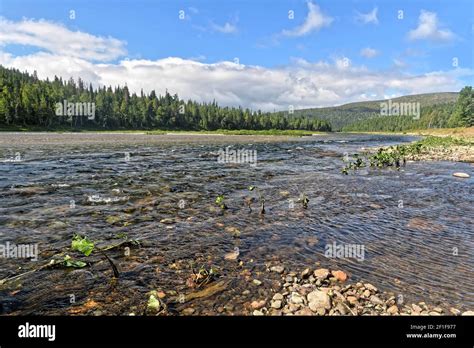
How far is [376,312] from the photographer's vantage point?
237 inches

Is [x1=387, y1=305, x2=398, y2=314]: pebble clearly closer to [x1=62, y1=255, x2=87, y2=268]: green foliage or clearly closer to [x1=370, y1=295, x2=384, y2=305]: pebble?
[x1=370, y1=295, x2=384, y2=305]: pebble

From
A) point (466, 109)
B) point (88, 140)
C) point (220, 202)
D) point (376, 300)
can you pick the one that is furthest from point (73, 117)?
point (466, 109)

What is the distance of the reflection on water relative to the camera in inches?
269

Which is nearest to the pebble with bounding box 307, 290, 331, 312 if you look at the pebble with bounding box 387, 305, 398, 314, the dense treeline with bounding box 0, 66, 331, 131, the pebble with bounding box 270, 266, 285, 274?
the pebble with bounding box 387, 305, 398, 314

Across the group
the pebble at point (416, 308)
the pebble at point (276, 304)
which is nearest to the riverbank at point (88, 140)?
the pebble at point (276, 304)

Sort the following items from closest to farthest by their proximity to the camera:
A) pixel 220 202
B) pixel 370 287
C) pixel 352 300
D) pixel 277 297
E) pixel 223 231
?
pixel 352 300
pixel 277 297
pixel 370 287
pixel 223 231
pixel 220 202

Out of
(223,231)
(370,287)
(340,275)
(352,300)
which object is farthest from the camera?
(223,231)

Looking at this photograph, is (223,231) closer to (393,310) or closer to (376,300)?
(376,300)

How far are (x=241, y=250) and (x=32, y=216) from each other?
8.59m

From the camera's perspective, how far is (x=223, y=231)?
10.7 meters

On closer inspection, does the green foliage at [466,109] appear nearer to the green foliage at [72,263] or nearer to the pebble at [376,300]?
the pebble at [376,300]
